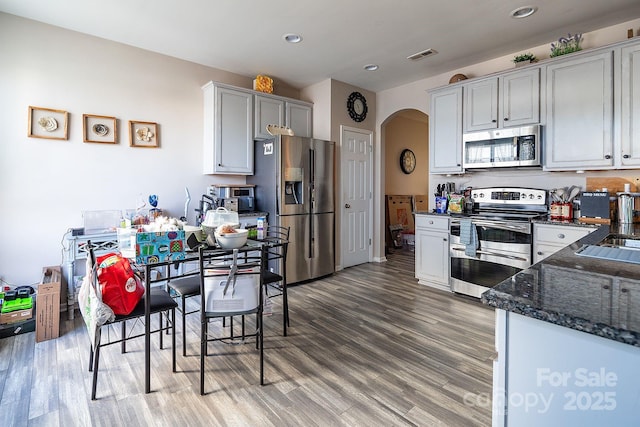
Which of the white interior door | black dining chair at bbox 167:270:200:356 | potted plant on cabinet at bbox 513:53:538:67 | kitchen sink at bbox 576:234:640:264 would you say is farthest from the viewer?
the white interior door

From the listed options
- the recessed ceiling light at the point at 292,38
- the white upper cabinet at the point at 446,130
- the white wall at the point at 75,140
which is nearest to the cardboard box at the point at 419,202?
the white upper cabinet at the point at 446,130

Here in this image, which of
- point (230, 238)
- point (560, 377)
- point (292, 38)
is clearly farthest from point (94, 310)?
point (292, 38)

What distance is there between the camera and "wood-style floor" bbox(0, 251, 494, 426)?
175 centimetres

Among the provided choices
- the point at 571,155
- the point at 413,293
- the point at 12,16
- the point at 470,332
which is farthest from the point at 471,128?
the point at 12,16

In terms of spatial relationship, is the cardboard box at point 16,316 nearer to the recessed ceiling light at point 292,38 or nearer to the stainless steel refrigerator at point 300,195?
the stainless steel refrigerator at point 300,195

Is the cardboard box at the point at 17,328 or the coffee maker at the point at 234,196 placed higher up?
the coffee maker at the point at 234,196

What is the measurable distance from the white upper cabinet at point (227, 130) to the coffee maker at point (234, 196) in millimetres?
205

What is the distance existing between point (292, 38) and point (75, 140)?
2.51 metres

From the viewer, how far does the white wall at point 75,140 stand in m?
3.01

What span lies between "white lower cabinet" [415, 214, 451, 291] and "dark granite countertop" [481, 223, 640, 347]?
8.62ft

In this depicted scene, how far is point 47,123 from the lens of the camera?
Answer: 10.3 feet

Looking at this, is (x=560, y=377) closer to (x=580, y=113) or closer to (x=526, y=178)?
(x=580, y=113)

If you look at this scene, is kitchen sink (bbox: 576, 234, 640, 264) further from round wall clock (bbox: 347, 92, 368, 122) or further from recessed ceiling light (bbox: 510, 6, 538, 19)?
round wall clock (bbox: 347, 92, 368, 122)

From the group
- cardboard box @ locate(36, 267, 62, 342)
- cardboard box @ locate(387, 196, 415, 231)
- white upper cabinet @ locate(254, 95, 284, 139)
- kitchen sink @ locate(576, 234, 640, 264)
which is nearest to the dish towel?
kitchen sink @ locate(576, 234, 640, 264)
